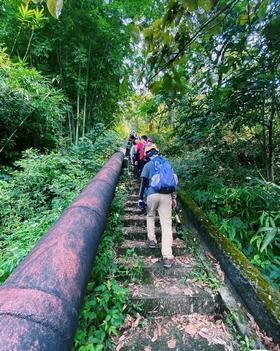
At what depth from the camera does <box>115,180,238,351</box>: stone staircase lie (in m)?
1.97

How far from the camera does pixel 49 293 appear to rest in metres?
0.89

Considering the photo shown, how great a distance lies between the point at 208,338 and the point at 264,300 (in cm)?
59

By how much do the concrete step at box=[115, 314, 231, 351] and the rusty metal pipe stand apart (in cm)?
112

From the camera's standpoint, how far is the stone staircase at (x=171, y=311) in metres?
1.97

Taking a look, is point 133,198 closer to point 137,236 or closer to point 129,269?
point 137,236

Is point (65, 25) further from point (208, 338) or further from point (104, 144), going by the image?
point (208, 338)

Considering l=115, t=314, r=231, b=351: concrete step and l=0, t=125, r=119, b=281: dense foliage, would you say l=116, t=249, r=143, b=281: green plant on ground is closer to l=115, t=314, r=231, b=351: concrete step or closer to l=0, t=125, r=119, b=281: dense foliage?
l=115, t=314, r=231, b=351: concrete step

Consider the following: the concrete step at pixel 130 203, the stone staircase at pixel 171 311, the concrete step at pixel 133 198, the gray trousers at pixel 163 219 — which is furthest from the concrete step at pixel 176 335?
the concrete step at pixel 133 198

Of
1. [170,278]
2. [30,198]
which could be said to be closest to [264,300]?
[170,278]

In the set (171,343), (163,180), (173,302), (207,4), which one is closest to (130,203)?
(163,180)

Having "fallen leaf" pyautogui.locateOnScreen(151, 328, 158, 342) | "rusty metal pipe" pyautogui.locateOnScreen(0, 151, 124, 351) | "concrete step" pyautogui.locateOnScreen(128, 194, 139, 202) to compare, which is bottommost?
"fallen leaf" pyautogui.locateOnScreen(151, 328, 158, 342)

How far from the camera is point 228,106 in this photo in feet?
10.6

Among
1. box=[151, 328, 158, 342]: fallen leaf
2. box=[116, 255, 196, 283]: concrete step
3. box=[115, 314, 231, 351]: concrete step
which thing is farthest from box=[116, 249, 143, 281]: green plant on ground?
box=[151, 328, 158, 342]: fallen leaf

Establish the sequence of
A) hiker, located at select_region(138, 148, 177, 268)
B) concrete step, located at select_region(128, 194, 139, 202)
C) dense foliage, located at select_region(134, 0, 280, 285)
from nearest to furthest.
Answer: dense foliage, located at select_region(134, 0, 280, 285) → hiker, located at select_region(138, 148, 177, 268) → concrete step, located at select_region(128, 194, 139, 202)
